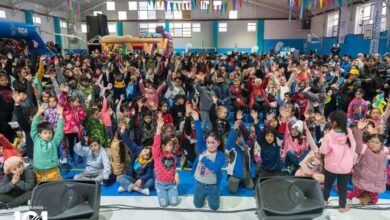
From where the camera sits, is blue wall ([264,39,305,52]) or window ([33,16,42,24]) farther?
blue wall ([264,39,305,52])

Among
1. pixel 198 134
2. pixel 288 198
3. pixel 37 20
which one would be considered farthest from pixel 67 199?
pixel 37 20

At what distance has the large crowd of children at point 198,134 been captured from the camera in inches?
132

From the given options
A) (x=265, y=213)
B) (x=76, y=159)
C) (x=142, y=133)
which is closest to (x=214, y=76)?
(x=142, y=133)

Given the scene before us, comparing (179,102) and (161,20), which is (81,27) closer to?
(161,20)

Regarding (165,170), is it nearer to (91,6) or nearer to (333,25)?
(333,25)

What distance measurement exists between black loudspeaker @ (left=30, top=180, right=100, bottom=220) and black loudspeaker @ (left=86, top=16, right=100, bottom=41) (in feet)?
57.3

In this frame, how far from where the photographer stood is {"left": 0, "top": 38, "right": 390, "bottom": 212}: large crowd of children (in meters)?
3.34

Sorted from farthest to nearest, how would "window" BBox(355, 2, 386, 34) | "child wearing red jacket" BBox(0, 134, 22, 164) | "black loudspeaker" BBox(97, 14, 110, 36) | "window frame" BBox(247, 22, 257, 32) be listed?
"window frame" BBox(247, 22, 257, 32) < "black loudspeaker" BBox(97, 14, 110, 36) < "window" BBox(355, 2, 386, 34) < "child wearing red jacket" BBox(0, 134, 22, 164)

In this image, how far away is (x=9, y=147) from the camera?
3789 millimetres

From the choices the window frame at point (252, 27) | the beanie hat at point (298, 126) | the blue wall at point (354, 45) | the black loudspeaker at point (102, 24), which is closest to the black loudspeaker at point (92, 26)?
the black loudspeaker at point (102, 24)

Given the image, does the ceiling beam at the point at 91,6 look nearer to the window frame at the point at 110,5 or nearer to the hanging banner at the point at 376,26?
the window frame at the point at 110,5

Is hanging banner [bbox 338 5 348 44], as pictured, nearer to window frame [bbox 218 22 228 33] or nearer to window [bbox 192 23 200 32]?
window frame [bbox 218 22 228 33]

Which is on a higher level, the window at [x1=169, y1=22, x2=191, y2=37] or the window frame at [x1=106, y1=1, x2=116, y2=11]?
the window frame at [x1=106, y1=1, x2=116, y2=11]

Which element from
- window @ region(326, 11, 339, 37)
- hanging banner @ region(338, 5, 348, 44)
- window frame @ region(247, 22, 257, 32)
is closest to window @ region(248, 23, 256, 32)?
window frame @ region(247, 22, 257, 32)
